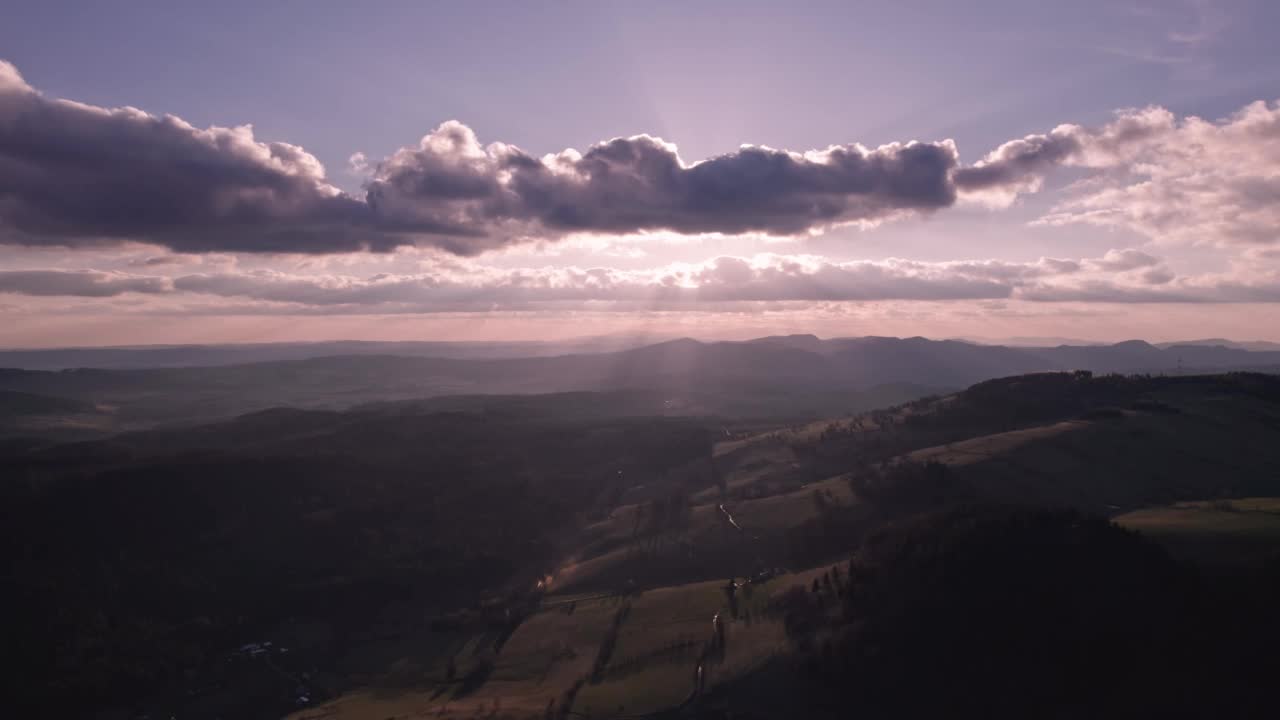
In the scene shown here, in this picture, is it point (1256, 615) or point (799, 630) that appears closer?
point (1256, 615)

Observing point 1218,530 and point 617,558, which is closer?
point 1218,530

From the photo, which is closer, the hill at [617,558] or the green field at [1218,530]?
the hill at [617,558]

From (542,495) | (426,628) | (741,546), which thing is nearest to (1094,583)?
(741,546)

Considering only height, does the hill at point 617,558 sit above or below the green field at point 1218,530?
below

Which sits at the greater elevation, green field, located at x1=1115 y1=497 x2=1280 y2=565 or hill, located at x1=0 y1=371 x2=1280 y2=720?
green field, located at x1=1115 y1=497 x2=1280 y2=565

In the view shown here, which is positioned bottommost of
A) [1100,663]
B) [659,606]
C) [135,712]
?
[135,712]

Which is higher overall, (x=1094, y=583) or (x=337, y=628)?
(x=1094, y=583)

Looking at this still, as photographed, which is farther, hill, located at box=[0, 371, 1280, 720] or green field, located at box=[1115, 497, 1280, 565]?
green field, located at box=[1115, 497, 1280, 565]

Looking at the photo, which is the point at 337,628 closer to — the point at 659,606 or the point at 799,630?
the point at 659,606

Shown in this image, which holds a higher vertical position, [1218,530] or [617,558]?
[1218,530]

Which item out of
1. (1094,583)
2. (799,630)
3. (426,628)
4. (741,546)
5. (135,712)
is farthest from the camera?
(741,546)

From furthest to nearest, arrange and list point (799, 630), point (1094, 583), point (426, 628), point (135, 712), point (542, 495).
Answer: point (542, 495) < point (426, 628) < point (135, 712) < point (799, 630) < point (1094, 583)
